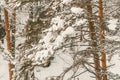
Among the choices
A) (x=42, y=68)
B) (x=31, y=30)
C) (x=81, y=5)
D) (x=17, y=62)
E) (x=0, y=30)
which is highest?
(x=81, y=5)

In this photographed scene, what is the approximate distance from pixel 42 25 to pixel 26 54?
0.86m

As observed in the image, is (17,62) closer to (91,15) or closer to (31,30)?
(31,30)

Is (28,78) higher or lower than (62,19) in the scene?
lower

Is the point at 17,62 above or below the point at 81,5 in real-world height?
below

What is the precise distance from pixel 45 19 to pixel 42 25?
174mm

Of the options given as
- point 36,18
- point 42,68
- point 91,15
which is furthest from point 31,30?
point 42,68

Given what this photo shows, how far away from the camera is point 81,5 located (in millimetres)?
8594

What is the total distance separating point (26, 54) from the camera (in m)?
8.81

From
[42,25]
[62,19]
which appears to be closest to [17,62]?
[42,25]

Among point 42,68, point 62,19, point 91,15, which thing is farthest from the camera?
point 42,68

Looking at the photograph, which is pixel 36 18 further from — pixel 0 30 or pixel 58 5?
pixel 0 30

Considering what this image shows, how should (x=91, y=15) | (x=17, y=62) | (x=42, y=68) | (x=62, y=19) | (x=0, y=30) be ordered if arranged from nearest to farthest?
(x=62, y=19), (x=91, y=15), (x=17, y=62), (x=42, y=68), (x=0, y=30)

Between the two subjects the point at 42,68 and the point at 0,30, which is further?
the point at 0,30

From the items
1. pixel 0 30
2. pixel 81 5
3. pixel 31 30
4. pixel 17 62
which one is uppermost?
pixel 81 5
